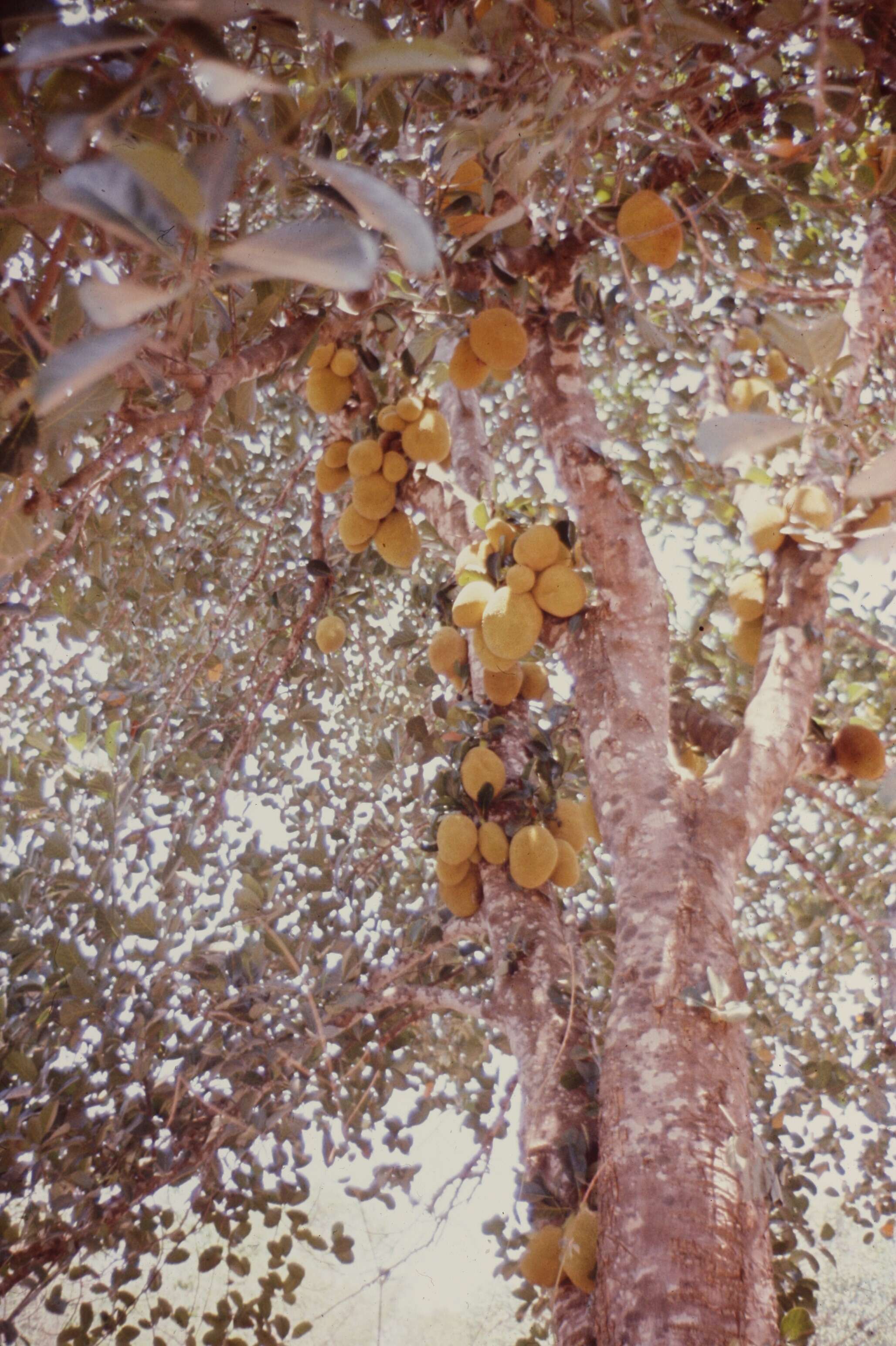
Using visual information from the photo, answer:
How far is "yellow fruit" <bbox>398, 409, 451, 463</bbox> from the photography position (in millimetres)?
1972

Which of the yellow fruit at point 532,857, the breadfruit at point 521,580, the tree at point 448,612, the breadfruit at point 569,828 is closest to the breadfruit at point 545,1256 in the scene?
the tree at point 448,612

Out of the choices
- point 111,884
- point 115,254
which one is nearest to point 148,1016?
point 111,884

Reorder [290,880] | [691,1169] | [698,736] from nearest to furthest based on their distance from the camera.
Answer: [691,1169]
[698,736]
[290,880]

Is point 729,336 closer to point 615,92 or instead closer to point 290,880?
point 615,92

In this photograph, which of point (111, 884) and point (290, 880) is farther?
point (290, 880)

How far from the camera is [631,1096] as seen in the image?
44.6 inches

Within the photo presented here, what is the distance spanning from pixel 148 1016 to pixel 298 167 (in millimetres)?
1718

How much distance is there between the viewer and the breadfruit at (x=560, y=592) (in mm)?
1682

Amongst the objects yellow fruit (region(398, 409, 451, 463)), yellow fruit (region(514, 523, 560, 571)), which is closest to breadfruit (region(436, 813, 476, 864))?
yellow fruit (region(514, 523, 560, 571))

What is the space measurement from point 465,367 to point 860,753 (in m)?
0.99

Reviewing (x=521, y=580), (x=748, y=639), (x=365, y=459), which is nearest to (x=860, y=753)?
(x=748, y=639)

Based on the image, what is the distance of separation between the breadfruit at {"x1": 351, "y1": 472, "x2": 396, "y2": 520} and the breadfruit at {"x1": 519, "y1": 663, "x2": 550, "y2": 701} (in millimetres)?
455

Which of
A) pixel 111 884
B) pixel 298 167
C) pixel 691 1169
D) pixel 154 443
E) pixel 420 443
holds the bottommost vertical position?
pixel 691 1169

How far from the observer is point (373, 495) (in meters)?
2.05
